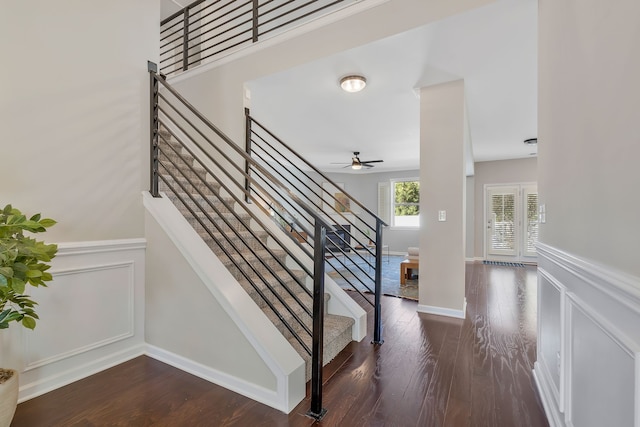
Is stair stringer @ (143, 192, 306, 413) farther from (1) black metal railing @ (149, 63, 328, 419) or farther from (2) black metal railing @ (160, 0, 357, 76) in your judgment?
(2) black metal railing @ (160, 0, 357, 76)

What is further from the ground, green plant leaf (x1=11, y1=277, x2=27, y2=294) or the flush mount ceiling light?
the flush mount ceiling light

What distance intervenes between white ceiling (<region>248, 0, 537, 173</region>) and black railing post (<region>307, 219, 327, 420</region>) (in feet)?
6.31

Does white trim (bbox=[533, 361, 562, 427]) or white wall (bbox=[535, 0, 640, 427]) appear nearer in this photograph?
white wall (bbox=[535, 0, 640, 427])

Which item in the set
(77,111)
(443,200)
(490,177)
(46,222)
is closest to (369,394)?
(46,222)

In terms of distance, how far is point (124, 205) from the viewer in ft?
7.07

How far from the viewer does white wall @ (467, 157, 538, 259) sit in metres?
6.99

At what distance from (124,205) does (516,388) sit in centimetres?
297

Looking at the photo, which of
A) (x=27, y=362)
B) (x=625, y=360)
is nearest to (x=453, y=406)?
(x=625, y=360)

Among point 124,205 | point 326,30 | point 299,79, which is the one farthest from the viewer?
point 299,79

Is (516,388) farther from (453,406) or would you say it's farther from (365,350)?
(365,350)

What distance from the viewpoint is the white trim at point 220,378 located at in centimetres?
159

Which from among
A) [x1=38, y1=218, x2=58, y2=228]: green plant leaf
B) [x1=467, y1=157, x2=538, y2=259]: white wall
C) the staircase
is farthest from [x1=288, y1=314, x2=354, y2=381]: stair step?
[x1=467, y1=157, x2=538, y2=259]: white wall

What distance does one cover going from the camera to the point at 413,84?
3180 mm

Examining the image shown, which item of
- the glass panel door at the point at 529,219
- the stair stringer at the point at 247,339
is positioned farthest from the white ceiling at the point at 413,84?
the stair stringer at the point at 247,339
